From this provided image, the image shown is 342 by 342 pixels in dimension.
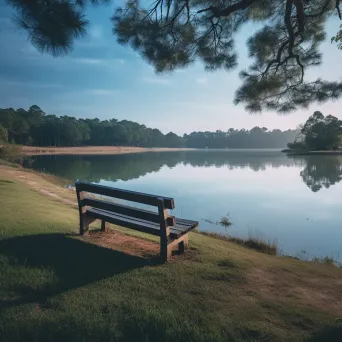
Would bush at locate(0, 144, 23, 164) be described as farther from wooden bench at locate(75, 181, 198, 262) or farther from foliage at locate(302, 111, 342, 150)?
foliage at locate(302, 111, 342, 150)

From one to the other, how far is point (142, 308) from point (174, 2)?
16.2 feet

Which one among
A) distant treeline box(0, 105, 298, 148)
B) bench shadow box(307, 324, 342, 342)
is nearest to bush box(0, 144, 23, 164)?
distant treeline box(0, 105, 298, 148)

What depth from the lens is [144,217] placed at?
12.6 ft

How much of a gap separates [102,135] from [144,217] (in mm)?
105314

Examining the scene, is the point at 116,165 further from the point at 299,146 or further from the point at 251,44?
the point at 299,146

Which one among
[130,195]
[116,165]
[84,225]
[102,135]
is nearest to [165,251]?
[130,195]

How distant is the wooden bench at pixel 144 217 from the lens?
362 cm

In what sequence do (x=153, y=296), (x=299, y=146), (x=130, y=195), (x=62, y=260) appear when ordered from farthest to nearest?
(x=299, y=146), (x=130, y=195), (x=62, y=260), (x=153, y=296)

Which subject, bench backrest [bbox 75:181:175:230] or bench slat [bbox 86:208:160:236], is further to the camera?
bench slat [bbox 86:208:160:236]

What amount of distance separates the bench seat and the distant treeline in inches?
1103

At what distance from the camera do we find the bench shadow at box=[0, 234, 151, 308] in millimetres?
2918

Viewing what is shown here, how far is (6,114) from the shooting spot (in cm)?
6631

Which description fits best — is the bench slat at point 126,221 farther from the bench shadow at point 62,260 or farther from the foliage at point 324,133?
the foliage at point 324,133

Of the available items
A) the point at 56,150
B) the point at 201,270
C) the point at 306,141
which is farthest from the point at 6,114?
the point at 201,270
